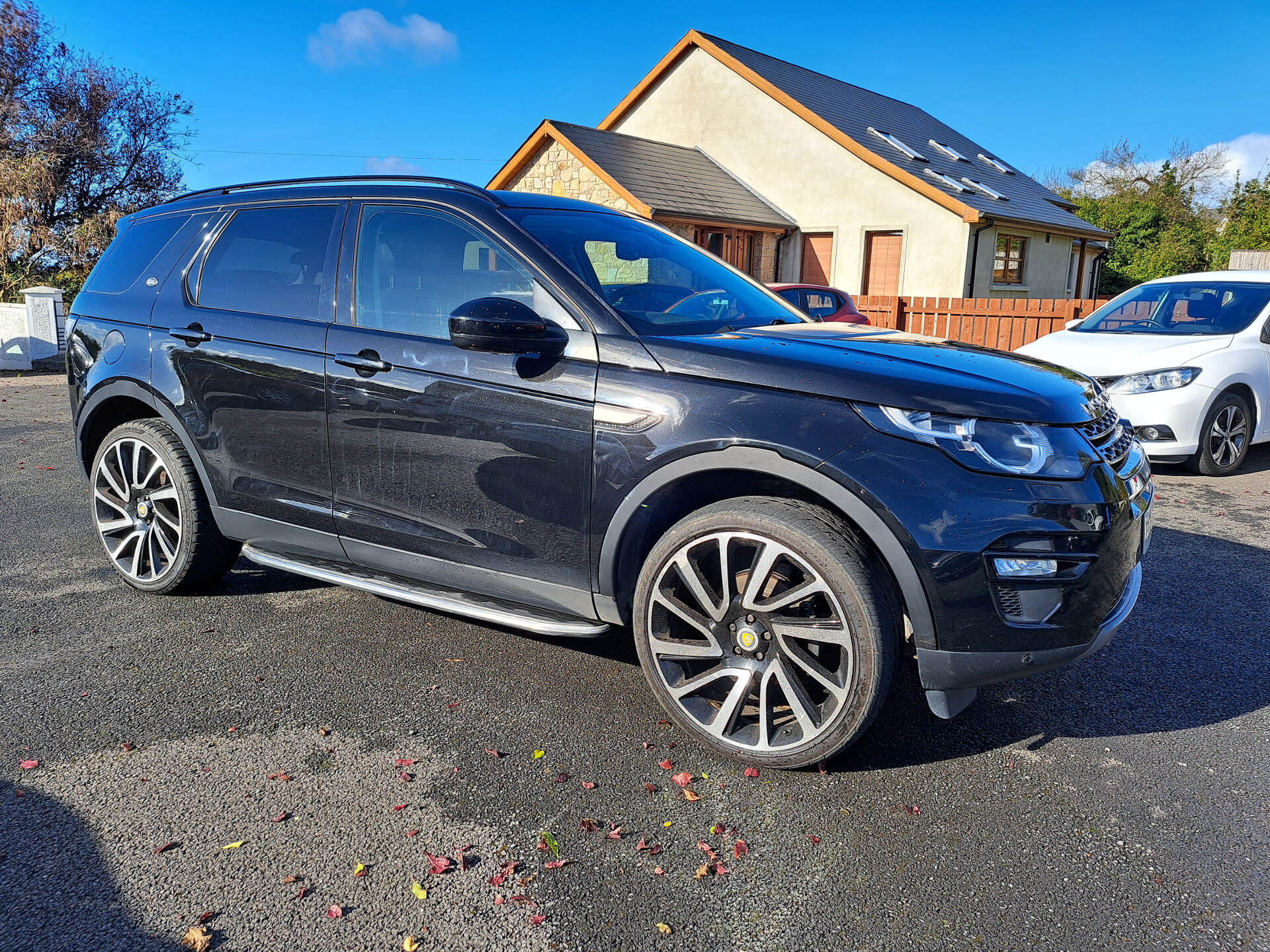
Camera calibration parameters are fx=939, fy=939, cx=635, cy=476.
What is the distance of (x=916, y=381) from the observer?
288cm

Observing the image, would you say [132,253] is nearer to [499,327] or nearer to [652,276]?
[499,327]

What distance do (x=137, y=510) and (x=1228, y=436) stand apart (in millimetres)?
8283

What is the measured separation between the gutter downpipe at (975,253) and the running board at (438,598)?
22.5 meters

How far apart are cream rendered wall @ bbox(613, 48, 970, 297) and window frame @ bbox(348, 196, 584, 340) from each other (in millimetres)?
21711

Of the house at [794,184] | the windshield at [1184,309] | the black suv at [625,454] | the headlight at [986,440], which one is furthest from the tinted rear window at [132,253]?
the house at [794,184]

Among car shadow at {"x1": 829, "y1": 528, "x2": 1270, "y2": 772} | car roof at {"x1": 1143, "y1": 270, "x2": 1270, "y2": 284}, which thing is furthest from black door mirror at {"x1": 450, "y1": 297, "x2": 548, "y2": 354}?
car roof at {"x1": 1143, "y1": 270, "x2": 1270, "y2": 284}

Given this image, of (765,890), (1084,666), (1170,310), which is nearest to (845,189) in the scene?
(1170,310)

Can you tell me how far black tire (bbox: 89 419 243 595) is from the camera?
442cm

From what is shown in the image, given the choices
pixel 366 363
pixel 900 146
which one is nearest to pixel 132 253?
pixel 366 363

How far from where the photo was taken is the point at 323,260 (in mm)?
3975

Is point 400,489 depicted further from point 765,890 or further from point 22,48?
point 22,48

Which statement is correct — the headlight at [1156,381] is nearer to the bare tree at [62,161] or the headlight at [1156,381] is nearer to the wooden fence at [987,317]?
the wooden fence at [987,317]

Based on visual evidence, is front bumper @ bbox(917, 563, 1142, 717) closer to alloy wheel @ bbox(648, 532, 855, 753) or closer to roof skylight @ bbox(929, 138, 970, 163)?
alloy wheel @ bbox(648, 532, 855, 753)

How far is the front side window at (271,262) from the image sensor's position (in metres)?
4.01
